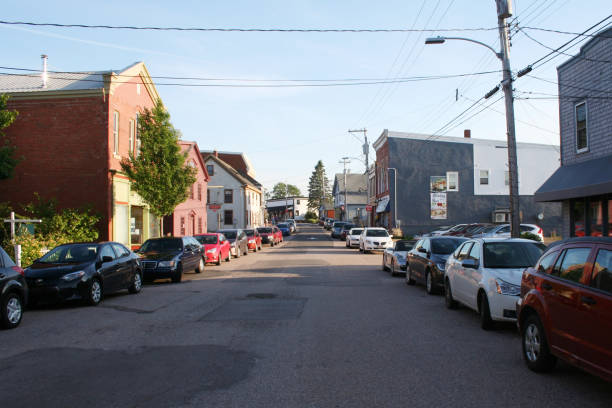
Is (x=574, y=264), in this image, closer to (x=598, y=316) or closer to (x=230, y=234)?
(x=598, y=316)

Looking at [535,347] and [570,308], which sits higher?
[570,308]

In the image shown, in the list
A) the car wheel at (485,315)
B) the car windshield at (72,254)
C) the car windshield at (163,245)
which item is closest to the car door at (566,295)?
the car wheel at (485,315)

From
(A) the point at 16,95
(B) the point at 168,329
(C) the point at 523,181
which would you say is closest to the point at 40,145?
(A) the point at 16,95

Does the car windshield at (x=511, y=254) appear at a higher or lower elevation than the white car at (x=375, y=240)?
higher

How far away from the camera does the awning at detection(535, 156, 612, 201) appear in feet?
50.9

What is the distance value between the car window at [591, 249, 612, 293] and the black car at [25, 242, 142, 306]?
10123 millimetres

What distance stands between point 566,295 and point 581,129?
1429 cm

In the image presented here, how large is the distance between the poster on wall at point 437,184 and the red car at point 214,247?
88.8 ft

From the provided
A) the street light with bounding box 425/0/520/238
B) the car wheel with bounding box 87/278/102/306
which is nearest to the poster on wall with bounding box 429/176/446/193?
the street light with bounding box 425/0/520/238

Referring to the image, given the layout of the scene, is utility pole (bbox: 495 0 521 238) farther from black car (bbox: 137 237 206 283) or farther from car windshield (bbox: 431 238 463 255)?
black car (bbox: 137 237 206 283)

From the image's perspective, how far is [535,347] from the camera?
20.8ft

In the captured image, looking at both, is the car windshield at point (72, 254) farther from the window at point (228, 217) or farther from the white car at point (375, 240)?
the window at point (228, 217)

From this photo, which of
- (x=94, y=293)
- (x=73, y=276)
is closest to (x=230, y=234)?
(x=94, y=293)

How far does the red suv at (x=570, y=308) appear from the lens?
16.6ft
